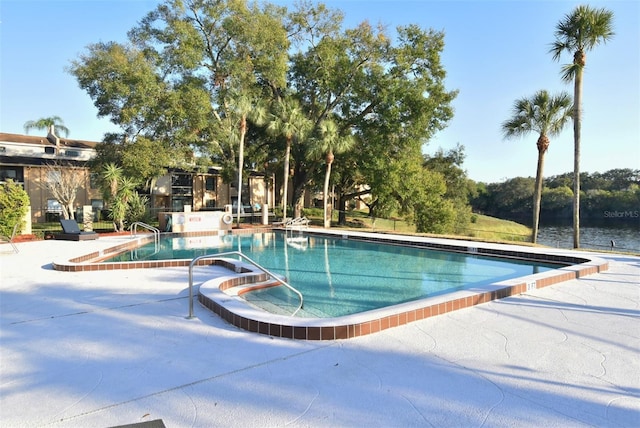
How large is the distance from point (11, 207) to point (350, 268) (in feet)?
35.6

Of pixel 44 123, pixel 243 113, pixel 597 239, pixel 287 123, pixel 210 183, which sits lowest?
pixel 597 239

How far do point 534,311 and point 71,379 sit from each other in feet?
17.0

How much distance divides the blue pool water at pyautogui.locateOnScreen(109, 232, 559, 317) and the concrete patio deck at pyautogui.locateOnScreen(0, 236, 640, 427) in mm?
1958

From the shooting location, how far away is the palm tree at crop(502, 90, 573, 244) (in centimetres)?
1512

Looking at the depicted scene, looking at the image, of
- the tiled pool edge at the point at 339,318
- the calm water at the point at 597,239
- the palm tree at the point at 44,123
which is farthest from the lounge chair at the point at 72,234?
the palm tree at the point at 44,123

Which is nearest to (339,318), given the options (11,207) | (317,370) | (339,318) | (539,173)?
(339,318)

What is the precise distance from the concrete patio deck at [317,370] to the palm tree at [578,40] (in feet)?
36.4

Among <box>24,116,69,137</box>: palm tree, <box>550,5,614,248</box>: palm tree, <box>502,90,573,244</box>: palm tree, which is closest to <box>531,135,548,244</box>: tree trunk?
<box>502,90,573,244</box>: palm tree

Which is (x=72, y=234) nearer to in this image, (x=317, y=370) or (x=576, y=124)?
(x=317, y=370)

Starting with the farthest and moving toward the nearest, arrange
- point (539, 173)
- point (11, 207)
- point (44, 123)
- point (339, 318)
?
1. point (44, 123)
2. point (539, 173)
3. point (11, 207)
4. point (339, 318)

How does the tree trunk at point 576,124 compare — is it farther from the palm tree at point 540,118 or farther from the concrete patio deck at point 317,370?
the concrete patio deck at point 317,370

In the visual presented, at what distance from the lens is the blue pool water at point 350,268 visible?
258 inches

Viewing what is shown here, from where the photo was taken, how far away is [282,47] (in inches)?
838

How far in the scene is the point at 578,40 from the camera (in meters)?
13.4
